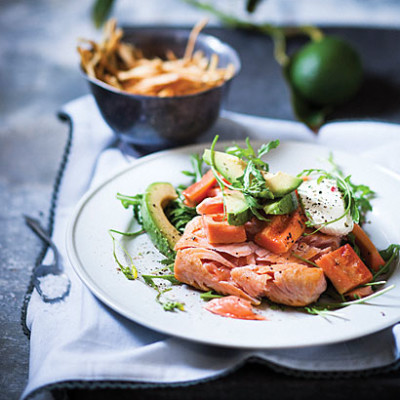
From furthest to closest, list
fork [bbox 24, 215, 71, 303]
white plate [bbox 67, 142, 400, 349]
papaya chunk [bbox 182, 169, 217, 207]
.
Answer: papaya chunk [bbox 182, 169, 217, 207] → fork [bbox 24, 215, 71, 303] → white plate [bbox 67, 142, 400, 349]

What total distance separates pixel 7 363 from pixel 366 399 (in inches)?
53.0

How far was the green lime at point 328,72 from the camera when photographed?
3.46 m

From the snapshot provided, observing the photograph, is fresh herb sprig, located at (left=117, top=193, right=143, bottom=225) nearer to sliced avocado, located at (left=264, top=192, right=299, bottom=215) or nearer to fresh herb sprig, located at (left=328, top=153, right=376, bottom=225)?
sliced avocado, located at (left=264, top=192, right=299, bottom=215)

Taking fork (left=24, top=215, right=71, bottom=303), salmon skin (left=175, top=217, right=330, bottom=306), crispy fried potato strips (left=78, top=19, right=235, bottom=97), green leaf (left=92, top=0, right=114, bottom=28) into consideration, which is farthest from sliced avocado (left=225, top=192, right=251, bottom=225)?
green leaf (left=92, top=0, right=114, bottom=28)

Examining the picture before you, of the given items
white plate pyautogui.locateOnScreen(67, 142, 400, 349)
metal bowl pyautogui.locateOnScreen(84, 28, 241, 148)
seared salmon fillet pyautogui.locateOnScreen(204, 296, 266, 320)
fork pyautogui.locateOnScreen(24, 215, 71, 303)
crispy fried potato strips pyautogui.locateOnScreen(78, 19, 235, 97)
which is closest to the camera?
white plate pyautogui.locateOnScreen(67, 142, 400, 349)

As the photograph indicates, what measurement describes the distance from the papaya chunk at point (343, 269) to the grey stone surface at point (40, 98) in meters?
1.24

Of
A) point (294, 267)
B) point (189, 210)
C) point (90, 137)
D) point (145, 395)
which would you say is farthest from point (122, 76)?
point (145, 395)

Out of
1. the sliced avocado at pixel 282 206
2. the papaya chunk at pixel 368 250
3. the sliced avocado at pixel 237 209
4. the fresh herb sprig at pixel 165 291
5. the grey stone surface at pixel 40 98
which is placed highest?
the sliced avocado at pixel 282 206

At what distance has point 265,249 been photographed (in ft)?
7.02

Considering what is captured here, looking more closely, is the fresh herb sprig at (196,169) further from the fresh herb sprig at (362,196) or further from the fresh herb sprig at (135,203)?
the fresh herb sprig at (362,196)

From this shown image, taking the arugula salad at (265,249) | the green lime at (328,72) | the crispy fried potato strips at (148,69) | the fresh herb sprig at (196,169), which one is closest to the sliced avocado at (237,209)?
the arugula salad at (265,249)

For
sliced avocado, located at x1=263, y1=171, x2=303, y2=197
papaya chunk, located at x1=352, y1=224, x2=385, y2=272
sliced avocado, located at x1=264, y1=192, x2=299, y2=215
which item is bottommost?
papaya chunk, located at x1=352, y1=224, x2=385, y2=272

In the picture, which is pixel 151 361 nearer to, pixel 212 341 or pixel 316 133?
pixel 212 341

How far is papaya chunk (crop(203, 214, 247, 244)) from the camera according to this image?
2.10 metres
